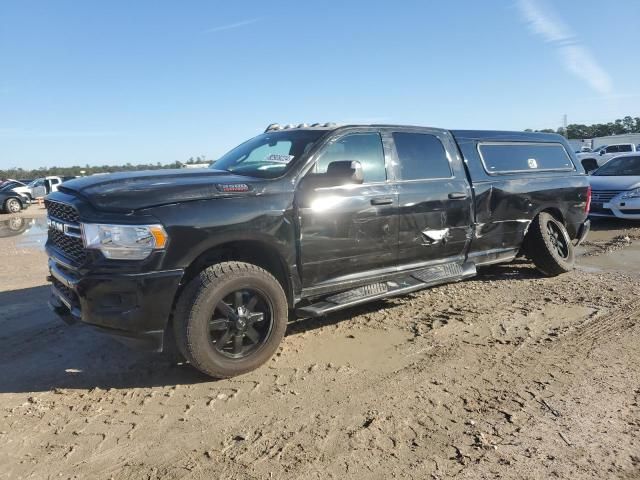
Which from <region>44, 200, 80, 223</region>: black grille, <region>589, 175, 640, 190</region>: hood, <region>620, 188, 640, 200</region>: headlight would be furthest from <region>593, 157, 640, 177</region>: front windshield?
<region>44, 200, 80, 223</region>: black grille

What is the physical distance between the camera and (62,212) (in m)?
3.88

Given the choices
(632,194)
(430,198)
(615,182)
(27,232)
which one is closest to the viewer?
(430,198)

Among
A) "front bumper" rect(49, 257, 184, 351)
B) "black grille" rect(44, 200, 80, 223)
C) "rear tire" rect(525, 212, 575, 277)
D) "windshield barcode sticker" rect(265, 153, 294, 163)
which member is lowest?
"rear tire" rect(525, 212, 575, 277)

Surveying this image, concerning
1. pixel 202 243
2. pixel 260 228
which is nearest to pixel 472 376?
pixel 260 228

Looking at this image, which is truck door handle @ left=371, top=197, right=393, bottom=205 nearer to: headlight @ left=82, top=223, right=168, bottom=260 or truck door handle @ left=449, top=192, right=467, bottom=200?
truck door handle @ left=449, top=192, right=467, bottom=200

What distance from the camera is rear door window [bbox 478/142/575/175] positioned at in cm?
611

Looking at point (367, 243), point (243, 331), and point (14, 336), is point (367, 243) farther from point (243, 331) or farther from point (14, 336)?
point (14, 336)

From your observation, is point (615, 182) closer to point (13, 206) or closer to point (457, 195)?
point (457, 195)

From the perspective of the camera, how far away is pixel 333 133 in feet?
15.1

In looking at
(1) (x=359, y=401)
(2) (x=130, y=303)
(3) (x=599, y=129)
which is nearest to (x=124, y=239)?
(2) (x=130, y=303)

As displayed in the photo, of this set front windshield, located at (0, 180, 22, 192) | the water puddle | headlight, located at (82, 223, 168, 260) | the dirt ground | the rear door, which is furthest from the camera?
front windshield, located at (0, 180, 22, 192)

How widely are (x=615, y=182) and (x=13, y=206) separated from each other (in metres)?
23.5

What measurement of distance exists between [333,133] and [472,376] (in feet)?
7.81

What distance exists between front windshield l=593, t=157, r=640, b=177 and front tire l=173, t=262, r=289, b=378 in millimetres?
10874
